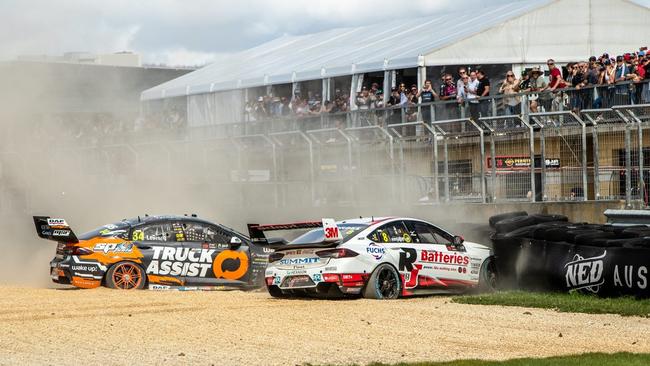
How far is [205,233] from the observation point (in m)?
19.5

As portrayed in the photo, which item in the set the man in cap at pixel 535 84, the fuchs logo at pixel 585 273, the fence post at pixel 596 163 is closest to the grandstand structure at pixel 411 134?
the fence post at pixel 596 163

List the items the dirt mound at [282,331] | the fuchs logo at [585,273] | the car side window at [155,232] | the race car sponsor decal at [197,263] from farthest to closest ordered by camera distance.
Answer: the car side window at [155,232] < the race car sponsor decal at [197,263] < the fuchs logo at [585,273] < the dirt mound at [282,331]

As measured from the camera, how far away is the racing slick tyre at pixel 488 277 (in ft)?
59.6

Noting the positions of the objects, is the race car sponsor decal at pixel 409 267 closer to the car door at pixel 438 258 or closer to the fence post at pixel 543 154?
the car door at pixel 438 258

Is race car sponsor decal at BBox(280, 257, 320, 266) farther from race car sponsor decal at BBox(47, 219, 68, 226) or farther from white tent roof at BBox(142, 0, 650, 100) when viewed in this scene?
white tent roof at BBox(142, 0, 650, 100)

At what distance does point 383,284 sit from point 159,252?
4.00 meters

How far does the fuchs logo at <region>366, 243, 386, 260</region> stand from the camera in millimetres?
16850

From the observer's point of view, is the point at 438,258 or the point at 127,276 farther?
the point at 127,276

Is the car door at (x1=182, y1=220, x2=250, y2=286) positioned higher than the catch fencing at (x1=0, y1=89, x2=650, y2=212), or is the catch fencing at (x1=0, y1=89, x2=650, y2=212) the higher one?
the catch fencing at (x1=0, y1=89, x2=650, y2=212)

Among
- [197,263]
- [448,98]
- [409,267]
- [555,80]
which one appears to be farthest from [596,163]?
[197,263]

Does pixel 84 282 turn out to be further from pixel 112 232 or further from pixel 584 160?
pixel 584 160

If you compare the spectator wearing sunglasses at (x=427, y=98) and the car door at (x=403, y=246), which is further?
the spectator wearing sunglasses at (x=427, y=98)

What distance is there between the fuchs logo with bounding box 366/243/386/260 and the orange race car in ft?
6.14

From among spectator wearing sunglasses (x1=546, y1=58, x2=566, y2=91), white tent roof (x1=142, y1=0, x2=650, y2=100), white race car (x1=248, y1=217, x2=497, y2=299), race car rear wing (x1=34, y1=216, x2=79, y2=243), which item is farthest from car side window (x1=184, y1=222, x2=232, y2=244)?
white tent roof (x1=142, y1=0, x2=650, y2=100)
